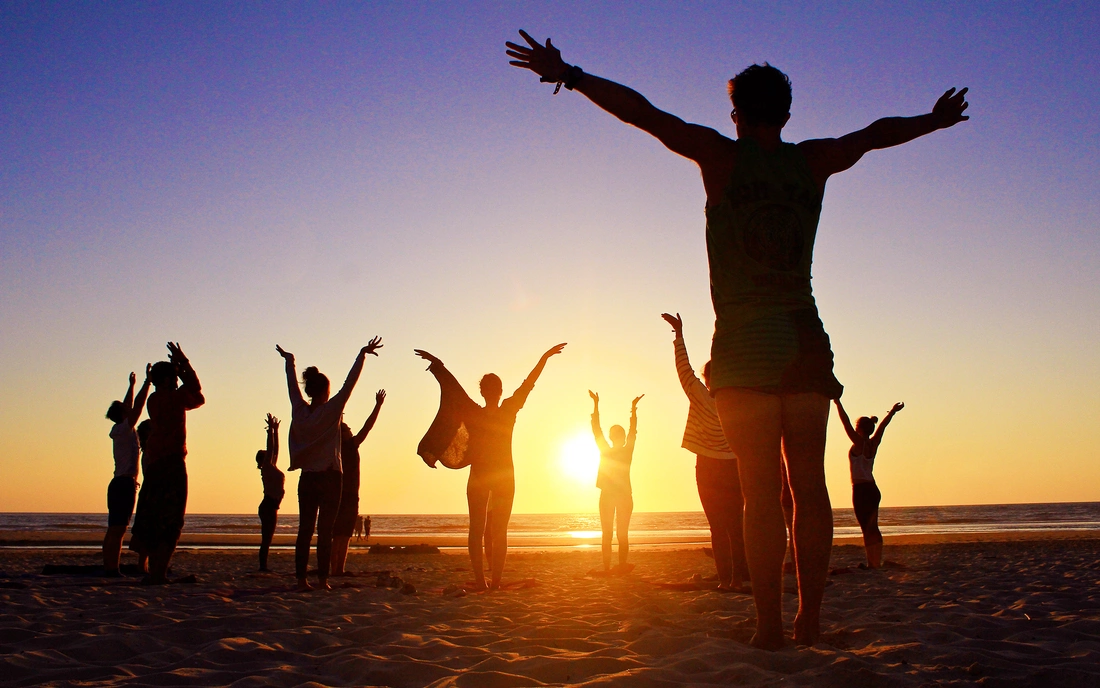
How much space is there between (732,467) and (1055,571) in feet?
18.2

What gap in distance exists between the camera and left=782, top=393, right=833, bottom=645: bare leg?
3.04 metres

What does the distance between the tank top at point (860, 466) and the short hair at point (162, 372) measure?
8236 mm

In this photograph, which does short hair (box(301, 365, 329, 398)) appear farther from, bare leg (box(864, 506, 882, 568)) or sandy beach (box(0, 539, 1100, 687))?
bare leg (box(864, 506, 882, 568))

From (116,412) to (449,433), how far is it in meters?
4.21

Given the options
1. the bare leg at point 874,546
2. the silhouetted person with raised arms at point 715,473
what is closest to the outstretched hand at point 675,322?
the silhouetted person with raised arms at point 715,473

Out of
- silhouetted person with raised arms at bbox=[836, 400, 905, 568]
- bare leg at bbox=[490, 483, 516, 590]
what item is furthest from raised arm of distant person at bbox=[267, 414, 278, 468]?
silhouetted person with raised arms at bbox=[836, 400, 905, 568]

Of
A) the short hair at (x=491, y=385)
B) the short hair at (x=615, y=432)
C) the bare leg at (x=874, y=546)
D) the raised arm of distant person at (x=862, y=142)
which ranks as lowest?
the bare leg at (x=874, y=546)

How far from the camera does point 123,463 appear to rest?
8.25 m

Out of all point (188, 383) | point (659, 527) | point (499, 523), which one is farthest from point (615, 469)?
point (659, 527)

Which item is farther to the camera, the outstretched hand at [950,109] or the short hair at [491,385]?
the short hair at [491,385]

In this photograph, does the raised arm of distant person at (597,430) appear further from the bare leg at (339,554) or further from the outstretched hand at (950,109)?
the outstretched hand at (950,109)

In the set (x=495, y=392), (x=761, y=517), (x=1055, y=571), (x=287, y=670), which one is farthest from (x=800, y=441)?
(x=1055, y=571)

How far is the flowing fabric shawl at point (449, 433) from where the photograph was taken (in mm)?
7504

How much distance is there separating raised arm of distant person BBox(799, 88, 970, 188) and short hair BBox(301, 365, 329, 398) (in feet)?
17.7
